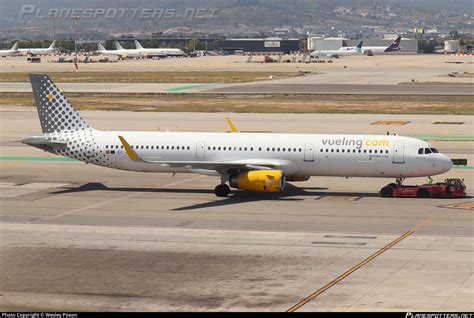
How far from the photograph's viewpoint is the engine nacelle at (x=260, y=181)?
5478cm

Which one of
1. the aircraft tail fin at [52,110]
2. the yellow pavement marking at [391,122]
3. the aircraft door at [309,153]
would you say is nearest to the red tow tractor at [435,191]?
the aircraft door at [309,153]

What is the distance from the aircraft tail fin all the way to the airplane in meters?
0.06

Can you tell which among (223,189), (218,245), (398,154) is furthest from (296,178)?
(218,245)

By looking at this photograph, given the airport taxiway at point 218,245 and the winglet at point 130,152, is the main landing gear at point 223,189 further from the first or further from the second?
the winglet at point 130,152

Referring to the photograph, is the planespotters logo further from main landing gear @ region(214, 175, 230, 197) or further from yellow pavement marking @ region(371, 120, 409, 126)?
yellow pavement marking @ region(371, 120, 409, 126)

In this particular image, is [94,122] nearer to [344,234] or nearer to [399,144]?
[399,144]

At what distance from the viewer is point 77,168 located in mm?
69562

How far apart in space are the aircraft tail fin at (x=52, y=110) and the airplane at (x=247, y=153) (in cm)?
6

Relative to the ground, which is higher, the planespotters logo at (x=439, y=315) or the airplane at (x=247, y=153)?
the airplane at (x=247, y=153)

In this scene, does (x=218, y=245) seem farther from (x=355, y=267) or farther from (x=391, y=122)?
(x=391, y=122)

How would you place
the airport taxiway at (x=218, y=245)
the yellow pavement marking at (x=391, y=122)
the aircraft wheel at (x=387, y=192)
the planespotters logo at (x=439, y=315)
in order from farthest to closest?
the yellow pavement marking at (x=391, y=122) → the aircraft wheel at (x=387, y=192) → the airport taxiway at (x=218, y=245) → the planespotters logo at (x=439, y=315)

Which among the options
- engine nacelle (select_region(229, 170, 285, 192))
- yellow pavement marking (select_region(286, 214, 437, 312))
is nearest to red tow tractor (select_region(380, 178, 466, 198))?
yellow pavement marking (select_region(286, 214, 437, 312))

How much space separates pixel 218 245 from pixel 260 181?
39.0 feet

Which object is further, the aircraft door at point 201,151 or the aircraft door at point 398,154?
the aircraft door at point 201,151
